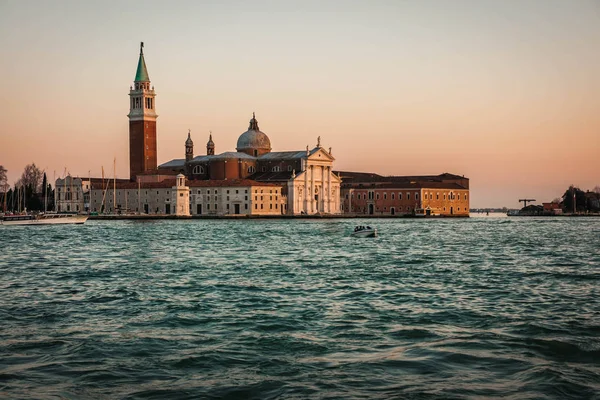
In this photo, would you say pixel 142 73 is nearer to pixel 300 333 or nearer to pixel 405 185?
pixel 405 185

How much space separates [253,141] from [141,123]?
12420 mm

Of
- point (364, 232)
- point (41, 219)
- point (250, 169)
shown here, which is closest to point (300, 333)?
point (364, 232)

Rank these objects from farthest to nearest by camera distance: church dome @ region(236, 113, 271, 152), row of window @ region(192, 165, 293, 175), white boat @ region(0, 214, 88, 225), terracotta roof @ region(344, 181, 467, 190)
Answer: church dome @ region(236, 113, 271, 152), terracotta roof @ region(344, 181, 467, 190), row of window @ region(192, 165, 293, 175), white boat @ region(0, 214, 88, 225)

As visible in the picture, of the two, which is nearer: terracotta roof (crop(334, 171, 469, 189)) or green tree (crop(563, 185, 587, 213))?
terracotta roof (crop(334, 171, 469, 189))

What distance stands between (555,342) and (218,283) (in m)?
7.65

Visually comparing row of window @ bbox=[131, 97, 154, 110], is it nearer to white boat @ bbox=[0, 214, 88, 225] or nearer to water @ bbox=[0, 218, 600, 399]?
white boat @ bbox=[0, 214, 88, 225]

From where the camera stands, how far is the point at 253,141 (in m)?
84.9

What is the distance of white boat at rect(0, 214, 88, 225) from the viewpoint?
54.1m

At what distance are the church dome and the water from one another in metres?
66.8

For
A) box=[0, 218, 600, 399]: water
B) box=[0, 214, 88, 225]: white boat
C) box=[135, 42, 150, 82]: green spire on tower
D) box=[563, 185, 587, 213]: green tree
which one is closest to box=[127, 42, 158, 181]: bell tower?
box=[135, 42, 150, 82]: green spire on tower

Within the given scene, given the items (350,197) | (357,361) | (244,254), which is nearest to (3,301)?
(357,361)

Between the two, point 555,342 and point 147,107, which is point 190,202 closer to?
point 147,107

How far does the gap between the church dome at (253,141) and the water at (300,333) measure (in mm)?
66785

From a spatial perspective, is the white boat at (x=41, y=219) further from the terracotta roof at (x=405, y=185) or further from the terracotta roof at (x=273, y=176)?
the terracotta roof at (x=405, y=185)
